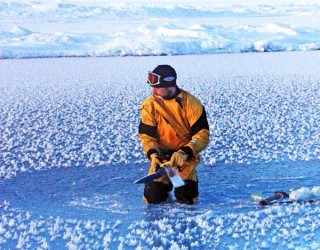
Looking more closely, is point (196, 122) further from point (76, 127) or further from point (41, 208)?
point (76, 127)

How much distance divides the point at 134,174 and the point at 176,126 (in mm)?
1338

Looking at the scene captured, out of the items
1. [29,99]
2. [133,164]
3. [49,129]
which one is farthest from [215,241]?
[29,99]

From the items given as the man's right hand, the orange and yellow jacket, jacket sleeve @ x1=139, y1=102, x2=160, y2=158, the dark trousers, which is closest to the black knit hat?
the orange and yellow jacket

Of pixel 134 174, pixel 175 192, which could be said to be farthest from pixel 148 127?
pixel 134 174

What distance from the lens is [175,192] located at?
5.46m

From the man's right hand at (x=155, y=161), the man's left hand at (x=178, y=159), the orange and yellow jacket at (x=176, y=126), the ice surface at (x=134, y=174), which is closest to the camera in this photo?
the ice surface at (x=134, y=174)

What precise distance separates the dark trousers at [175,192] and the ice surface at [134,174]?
0.23 ft

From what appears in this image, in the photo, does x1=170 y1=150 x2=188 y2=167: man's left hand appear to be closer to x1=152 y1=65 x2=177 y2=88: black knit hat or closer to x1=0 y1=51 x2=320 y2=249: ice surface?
x1=0 y1=51 x2=320 y2=249: ice surface

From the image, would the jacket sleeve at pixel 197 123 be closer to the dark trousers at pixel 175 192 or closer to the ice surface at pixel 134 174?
the dark trousers at pixel 175 192

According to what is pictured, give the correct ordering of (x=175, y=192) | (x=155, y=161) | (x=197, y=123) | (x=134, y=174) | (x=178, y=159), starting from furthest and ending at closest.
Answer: (x=134, y=174), (x=175, y=192), (x=197, y=123), (x=155, y=161), (x=178, y=159)

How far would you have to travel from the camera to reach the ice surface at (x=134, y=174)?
464 centimetres

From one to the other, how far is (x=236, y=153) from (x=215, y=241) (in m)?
2.98

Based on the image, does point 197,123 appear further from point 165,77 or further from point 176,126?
point 165,77

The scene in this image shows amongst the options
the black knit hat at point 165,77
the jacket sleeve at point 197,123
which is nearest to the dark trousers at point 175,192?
the jacket sleeve at point 197,123
